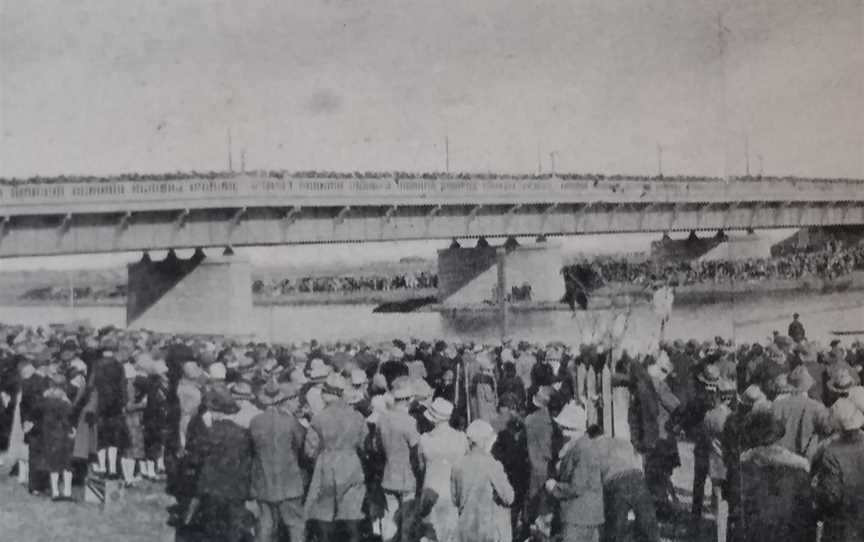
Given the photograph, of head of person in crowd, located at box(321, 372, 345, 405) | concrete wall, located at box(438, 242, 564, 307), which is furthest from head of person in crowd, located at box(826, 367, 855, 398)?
concrete wall, located at box(438, 242, 564, 307)

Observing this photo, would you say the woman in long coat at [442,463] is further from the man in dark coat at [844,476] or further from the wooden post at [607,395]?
the wooden post at [607,395]

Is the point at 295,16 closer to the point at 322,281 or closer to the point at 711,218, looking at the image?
the point at 711,218

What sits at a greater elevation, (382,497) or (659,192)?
(659,192)

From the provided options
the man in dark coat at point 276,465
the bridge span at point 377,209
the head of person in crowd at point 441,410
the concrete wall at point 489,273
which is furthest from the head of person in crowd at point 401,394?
the concrete wall at point 489,273

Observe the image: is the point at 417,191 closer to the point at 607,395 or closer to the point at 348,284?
the point at 607,395

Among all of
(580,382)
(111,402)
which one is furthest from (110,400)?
(580,382)

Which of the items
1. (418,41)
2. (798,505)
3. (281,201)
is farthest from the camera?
(281,201)

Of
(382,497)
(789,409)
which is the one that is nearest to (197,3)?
(382,497)

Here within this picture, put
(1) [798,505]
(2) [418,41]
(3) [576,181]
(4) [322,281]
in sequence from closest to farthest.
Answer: (1) [798,505]
(2) [418,41]
(3) [576,181]
(4) [322,281]
